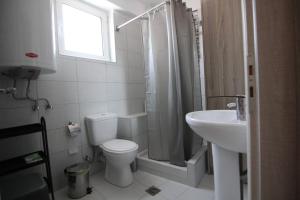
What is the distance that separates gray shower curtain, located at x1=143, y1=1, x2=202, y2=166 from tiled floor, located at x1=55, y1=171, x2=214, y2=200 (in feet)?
0.79

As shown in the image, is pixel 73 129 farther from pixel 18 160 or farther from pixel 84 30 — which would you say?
pixel 84 30

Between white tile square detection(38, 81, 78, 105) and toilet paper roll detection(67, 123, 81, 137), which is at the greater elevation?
white tile square detection(38, 81, 78, 105)

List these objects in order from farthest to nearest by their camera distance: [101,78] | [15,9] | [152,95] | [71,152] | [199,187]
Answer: [101,78], [152,95], [71,152], [199,187], [15,9]

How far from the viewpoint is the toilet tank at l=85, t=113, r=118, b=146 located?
1.85 m

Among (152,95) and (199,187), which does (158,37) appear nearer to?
(152,95)

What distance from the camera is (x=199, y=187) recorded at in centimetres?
164

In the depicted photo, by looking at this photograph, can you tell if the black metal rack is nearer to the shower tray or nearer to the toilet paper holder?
the toilet paper holder

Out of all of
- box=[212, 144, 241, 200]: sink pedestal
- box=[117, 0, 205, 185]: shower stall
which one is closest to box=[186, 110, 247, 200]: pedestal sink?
box=[212, 144, 241, 200]: sink pedestal

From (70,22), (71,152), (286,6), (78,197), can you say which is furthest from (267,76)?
(70,22)

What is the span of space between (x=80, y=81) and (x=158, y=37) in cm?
99

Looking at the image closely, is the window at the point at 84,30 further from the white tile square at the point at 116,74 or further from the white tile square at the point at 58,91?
the white tile square at the point at 58,91

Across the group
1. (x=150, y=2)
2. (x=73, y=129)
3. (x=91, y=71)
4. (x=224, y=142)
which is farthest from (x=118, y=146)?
(x=150, y=2)

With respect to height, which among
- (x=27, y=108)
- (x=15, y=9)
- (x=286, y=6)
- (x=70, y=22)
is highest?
(x=70, y=22)

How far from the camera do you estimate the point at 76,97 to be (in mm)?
1854
